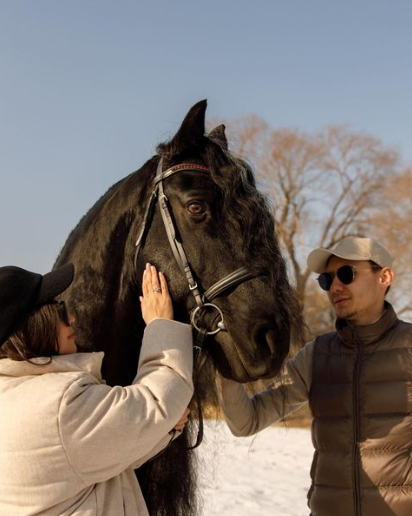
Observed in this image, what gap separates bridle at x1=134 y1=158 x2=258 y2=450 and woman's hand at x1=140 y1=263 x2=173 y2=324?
0.30 feet

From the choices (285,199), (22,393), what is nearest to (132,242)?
(22,393)

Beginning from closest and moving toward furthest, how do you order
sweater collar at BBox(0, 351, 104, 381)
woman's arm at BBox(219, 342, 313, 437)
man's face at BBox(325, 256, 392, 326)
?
1. sweater collar at BBox(0, 351, 104, 381)
2. woman's arm at BBox(219, 342, 313, 437)
3. man's face at BBox(325, 256, 392, 326)

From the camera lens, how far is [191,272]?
2.18m

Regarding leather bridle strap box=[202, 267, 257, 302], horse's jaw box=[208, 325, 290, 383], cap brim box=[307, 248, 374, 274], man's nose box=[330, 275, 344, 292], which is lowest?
horse's jaw box=[208, 325, 290, 383]

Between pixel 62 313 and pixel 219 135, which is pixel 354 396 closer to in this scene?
pixel 219 135

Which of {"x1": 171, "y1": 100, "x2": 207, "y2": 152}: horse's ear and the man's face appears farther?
the man's face

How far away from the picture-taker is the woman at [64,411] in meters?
1.66

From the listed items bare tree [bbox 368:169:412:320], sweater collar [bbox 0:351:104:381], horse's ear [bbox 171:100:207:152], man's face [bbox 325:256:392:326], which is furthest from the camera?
bare tree [bbox 368:169:412:320]

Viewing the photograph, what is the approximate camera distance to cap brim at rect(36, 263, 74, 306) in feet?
6.01

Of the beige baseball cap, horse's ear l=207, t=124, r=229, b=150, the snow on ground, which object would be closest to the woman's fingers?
horse's ear l=207, t=124, r=229, b=150

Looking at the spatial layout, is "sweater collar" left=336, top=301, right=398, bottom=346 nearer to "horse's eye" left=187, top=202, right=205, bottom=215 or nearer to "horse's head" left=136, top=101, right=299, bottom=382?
"horse's head" left=136, top=101, right=299, bottom=382

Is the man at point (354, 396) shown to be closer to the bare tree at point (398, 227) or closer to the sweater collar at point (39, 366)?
the sweater collar at point (39, 366)

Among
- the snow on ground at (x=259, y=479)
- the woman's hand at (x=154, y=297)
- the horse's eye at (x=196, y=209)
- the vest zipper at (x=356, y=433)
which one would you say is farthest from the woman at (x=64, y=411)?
the snow on ground at (x=259, y=479)

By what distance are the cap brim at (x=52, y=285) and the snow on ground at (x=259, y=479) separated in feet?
10.1
